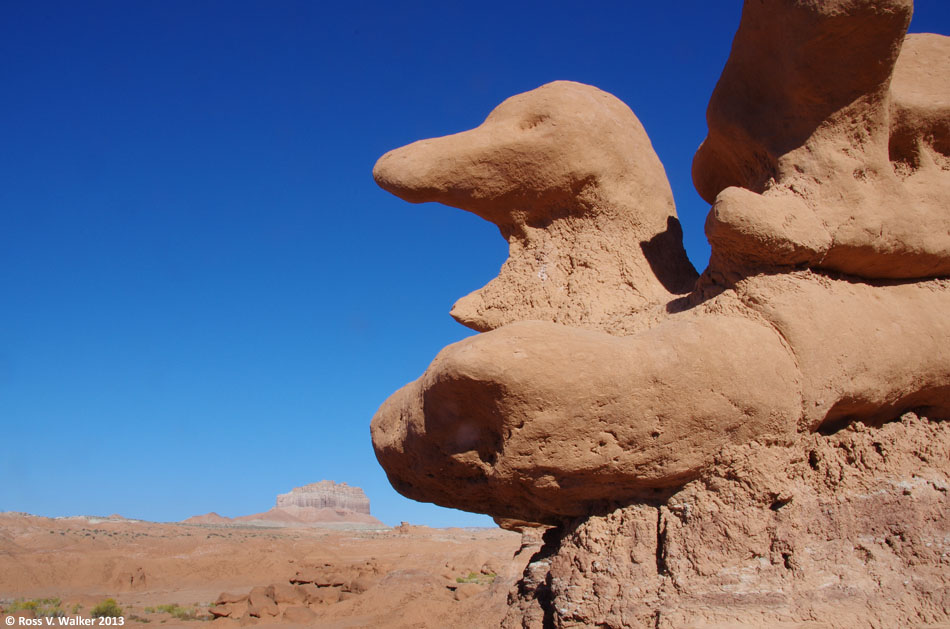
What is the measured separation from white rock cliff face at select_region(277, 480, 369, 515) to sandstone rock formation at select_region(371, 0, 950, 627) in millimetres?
65789

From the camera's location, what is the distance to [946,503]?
12.8 feet

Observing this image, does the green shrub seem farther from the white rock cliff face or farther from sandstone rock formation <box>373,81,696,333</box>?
the white rock cliff face

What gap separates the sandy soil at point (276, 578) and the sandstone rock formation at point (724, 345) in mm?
3954

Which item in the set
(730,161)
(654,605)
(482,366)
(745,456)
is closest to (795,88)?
(730,161)

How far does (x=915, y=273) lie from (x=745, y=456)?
1.83 meters

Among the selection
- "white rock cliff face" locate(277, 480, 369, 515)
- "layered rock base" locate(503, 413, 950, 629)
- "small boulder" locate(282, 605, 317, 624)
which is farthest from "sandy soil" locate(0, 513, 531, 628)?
"white rock cliff face" locate(277, 480, 369, 515)

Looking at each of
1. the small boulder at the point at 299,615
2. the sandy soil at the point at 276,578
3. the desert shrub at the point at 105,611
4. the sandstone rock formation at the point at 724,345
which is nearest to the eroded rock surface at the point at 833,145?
the sandstone rock formation at the point at 724,345

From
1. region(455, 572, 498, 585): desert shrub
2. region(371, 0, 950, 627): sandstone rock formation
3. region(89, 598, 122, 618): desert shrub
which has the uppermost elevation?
region(371, 0, 950, 627): sandstone rock formation

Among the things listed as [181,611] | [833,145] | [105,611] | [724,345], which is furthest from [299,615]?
[833,145]

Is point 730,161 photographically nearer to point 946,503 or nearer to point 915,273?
point 915,273

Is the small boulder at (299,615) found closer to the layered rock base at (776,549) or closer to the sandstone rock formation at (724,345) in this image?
the sandstone rock formation at (724,345)

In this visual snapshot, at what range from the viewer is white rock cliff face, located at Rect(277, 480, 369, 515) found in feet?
220

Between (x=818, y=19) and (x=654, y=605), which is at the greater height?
(x=818, y=19)

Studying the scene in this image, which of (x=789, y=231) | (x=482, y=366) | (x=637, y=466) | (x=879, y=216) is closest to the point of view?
(x=482, y=366)
